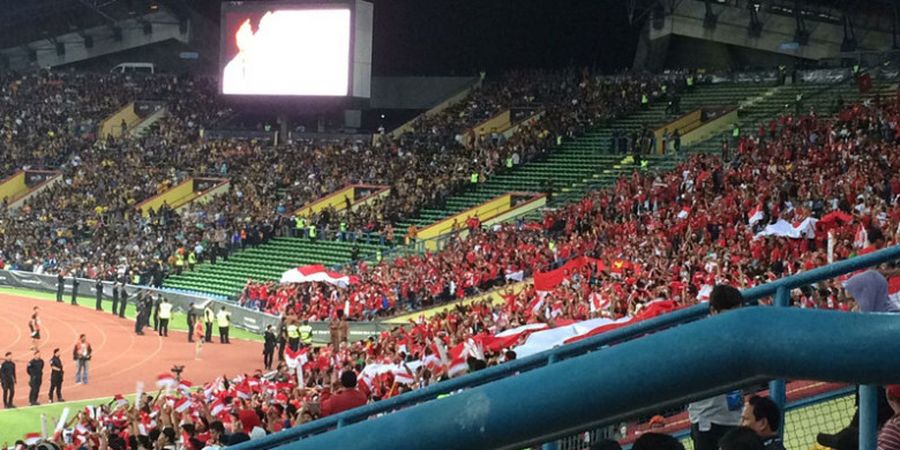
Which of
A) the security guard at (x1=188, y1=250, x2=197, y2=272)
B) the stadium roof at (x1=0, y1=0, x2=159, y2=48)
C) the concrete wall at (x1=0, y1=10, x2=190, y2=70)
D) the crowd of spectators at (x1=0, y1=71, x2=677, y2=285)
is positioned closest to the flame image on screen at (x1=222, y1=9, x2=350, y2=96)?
the crowd of spectators at (x1=0, y1=71, x2=677, y2=285)

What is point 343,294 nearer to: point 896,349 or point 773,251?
point 773,251

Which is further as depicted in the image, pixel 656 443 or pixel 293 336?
pixel 293 336

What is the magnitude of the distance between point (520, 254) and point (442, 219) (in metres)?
11.7

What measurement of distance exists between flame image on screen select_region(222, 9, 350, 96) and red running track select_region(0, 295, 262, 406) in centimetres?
1650

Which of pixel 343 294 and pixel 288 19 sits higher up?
pixel 288 19

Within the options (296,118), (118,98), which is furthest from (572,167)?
(118,98)

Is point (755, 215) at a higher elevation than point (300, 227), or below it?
higher

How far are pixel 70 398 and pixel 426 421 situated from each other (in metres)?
26.5

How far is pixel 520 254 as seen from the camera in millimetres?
32531

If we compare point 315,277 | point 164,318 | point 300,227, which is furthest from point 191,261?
point 315,277

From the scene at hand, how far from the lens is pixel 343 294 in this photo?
3488cm

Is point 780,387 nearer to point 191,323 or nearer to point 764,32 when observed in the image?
point 191,323

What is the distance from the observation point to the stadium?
367cm

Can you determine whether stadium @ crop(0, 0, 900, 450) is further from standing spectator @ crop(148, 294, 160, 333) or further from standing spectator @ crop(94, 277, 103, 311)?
standing spectator @ crop(94, 277, 103, 311)
